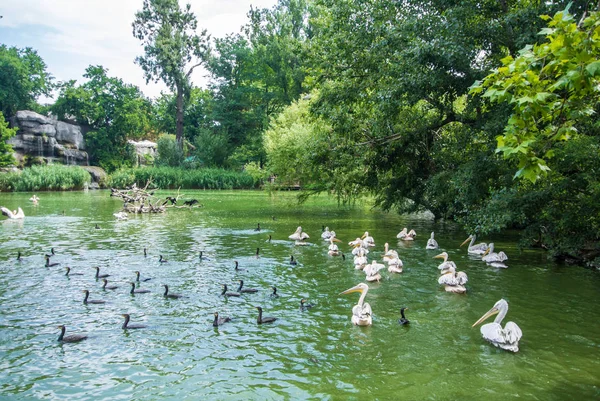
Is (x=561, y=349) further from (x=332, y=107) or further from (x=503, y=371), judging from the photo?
(x=332, y=107)

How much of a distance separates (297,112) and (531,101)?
134ft

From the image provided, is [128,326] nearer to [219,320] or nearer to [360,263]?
[219,320]

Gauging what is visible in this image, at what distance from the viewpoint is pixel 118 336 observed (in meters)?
9.56

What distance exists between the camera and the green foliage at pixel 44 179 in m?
53.5

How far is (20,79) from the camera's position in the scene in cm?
7625

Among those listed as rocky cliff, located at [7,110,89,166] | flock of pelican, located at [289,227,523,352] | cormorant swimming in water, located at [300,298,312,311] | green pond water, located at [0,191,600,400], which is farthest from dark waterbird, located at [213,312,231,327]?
rocky cliff, located at [7,110,89,166]

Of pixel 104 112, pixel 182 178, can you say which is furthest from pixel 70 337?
pixel 104 112

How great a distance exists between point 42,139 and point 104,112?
13.4 m

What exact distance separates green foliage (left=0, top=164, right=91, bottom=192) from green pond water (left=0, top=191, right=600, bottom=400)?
39.6 meters

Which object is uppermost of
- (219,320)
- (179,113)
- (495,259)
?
(179,113)

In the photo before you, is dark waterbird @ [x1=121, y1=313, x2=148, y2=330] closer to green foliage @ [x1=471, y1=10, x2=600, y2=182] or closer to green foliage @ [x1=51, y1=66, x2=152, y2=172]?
green foliage @ [x1=471, y1=10, x2=600, y2=182]

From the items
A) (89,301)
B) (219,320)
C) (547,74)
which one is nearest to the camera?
(547,74)

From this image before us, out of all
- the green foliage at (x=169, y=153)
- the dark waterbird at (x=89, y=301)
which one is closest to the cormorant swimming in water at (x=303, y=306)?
the dark waterbird at (x=89, y=301)

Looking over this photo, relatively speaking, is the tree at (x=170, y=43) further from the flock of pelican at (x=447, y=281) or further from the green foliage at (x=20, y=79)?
the flock of pelican at (x=447, y=281)
